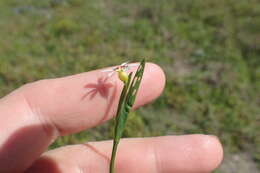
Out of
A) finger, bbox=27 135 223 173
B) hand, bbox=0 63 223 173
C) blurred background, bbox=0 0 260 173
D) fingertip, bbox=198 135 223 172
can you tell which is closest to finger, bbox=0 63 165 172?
hand, bbox=0 63 223 173

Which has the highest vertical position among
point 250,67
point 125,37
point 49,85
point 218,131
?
point 49,85

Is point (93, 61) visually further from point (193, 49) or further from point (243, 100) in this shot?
point (243, 100)

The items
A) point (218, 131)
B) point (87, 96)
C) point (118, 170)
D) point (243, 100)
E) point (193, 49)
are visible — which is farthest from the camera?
point (193, 49)

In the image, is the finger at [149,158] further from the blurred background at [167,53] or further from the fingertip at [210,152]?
the blurred background at [167,53]

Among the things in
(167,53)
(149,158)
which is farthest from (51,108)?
(167,53)

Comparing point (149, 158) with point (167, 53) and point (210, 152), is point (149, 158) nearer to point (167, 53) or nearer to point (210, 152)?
point (210, 152)

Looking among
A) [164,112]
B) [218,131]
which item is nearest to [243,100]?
[218,131]

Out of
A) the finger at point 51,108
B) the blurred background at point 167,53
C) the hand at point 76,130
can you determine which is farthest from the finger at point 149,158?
the blurred background at point 167,53
